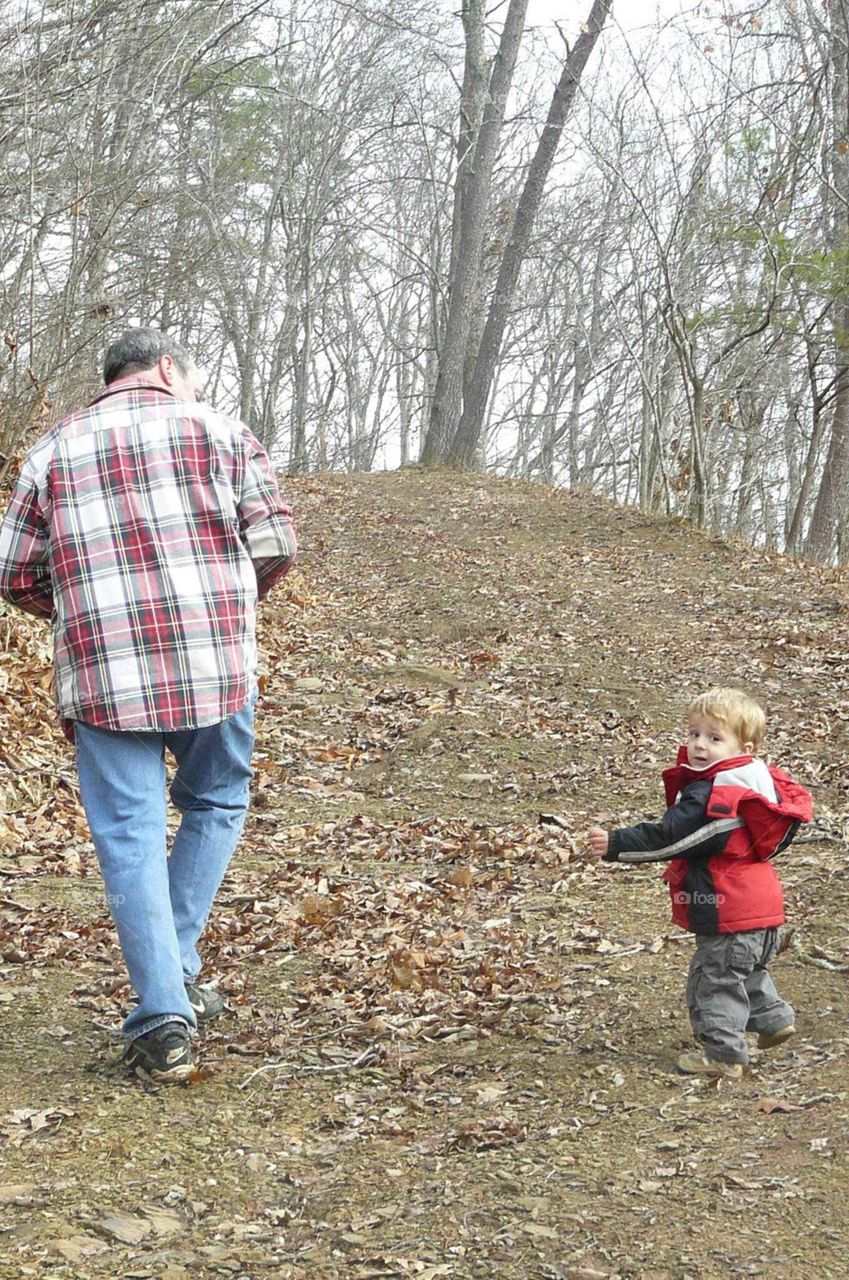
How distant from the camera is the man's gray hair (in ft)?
11.6

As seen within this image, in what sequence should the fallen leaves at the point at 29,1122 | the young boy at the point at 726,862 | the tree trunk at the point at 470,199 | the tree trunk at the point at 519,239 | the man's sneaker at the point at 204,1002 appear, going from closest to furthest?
the fallen leaves at the point at 29,1122
the young boy at the point at 726,862
the man's sneaker at the point at 204,1002
the tree trunk at the point at 519,239
the tree trunk at the point at 470,199

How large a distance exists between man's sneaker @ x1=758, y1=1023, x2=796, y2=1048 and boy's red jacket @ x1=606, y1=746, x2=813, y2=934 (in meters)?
0.31

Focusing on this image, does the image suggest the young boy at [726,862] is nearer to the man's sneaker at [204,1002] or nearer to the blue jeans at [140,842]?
the blue jeans at [140,842]

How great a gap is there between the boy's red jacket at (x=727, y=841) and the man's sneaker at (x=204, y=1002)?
4.47 ft

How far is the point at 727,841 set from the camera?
345cm

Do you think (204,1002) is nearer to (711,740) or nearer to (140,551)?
(140,551)

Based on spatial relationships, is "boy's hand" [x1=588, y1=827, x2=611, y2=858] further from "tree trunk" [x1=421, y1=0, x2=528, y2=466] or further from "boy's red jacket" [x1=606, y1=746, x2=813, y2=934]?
"tree trunk" [x1=421, y1=0, x2=528, y2=466]

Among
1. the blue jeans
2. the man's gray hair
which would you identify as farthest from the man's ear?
Answer: the blue jeans

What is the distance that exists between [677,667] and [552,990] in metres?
5.69

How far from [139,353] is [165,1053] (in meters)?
1.96

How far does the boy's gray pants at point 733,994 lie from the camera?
134 inches

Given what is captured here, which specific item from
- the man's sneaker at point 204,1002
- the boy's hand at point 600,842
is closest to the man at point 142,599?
the man's sneaker at point 204,1002

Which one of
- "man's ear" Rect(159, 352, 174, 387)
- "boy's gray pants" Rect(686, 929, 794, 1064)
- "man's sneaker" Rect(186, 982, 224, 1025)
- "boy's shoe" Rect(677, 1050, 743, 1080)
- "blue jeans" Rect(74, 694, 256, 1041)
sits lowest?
"man's sneaker" Rect(186, 982, 224, 1025)

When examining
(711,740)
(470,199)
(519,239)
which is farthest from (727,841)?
(470,199)
